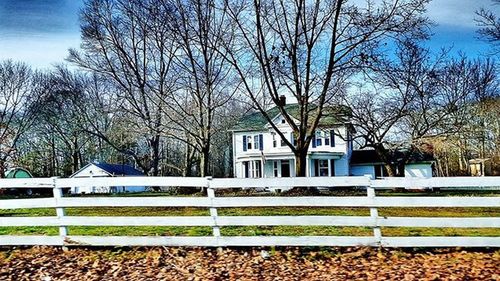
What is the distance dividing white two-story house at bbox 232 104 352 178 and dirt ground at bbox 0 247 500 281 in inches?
1258

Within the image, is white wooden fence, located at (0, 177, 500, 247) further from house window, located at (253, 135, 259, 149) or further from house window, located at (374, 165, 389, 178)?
house window, located at (374, 165, 389, 178)

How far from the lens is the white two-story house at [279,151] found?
131 ft

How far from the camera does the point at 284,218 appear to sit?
7.11 metres

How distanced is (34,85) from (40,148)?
977 centimetres

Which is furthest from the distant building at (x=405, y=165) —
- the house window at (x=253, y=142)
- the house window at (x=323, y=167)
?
the house window at (x=253, y=142)

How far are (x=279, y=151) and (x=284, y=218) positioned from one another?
33.6 metres

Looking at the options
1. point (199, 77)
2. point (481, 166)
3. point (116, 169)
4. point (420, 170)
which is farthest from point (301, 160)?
point (116, 169)

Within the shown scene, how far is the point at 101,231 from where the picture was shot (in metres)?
8.86

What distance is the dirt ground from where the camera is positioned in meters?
6.03

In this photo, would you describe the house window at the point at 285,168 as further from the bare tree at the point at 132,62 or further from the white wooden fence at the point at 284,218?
the white wooden fence at the point at 284,218

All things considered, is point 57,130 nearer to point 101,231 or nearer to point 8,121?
point 8,121

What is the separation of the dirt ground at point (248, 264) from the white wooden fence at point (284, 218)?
0.15 m

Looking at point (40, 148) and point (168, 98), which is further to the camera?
point (40, 148)

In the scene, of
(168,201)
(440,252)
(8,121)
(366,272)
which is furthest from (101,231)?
(8,121)
